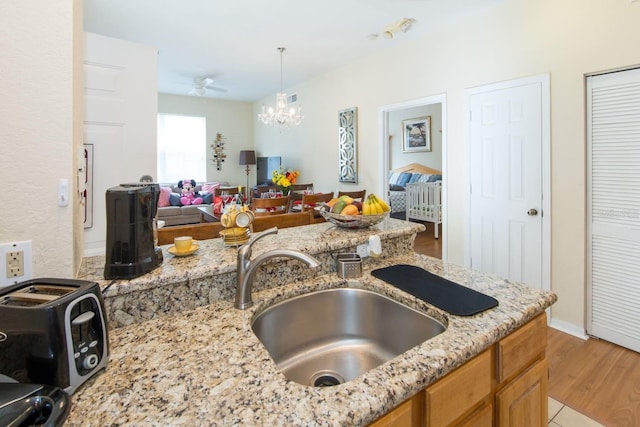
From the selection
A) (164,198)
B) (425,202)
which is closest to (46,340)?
(164,198)

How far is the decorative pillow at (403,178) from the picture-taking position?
23.9 feet

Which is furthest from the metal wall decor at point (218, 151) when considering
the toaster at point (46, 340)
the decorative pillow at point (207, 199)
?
the toaster at point (46, 340)

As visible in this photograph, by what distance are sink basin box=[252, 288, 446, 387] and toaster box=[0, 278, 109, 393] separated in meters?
0.46

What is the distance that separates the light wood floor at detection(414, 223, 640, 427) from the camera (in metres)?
1.72

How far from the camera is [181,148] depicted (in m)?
6.89

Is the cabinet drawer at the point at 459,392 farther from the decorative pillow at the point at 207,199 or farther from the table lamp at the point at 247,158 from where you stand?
the table lamp at the point at 247,158

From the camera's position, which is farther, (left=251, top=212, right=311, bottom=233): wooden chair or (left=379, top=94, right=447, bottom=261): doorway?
(left=379, top=94, right=447, bottom=261): doorway

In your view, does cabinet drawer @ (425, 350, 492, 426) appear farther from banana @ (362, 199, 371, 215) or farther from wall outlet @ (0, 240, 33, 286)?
wall outlet @ (0, 240, 33, 286)

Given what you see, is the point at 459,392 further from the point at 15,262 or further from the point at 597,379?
the point at 597,379

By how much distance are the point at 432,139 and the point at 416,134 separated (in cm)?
40

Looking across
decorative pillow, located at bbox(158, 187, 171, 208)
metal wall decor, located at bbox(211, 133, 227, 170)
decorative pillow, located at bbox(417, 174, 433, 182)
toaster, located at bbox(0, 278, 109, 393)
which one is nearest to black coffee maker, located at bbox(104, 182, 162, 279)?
Result: toaster, located at bbox(0, 278, 109, 393)

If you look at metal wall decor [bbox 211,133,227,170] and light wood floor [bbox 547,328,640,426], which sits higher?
metal wall decor [bbox 211,133,227,170]

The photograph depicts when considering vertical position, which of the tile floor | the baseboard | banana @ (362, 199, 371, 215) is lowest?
the tile floor

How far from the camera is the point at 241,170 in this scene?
7598 millimetres
